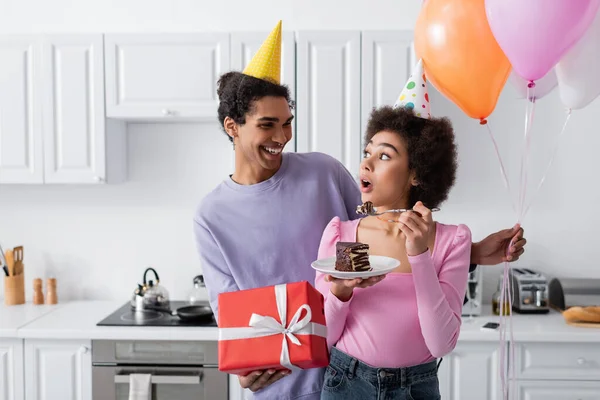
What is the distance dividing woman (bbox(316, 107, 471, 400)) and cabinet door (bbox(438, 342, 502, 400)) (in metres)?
1.15

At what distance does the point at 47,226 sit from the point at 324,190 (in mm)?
2014

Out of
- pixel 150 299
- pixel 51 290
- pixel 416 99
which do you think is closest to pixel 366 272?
pixel 416 99

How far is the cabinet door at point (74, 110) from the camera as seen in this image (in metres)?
2.76

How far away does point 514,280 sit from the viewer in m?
2.82

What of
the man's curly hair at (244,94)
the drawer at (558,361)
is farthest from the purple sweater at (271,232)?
the drawer at (558,361)

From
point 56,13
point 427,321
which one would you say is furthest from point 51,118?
point 427,321

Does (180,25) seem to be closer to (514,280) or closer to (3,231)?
(3,231)

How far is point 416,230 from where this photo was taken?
4.12 ft

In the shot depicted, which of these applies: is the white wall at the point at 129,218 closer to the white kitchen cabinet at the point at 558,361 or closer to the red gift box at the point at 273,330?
the white kitchen cabinet at the point at 558,361

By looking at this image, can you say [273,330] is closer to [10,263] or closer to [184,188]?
[184,188]

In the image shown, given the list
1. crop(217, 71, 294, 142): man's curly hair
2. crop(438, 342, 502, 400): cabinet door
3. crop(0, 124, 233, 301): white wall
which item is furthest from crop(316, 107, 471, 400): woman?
crop(0, 124, 233, 301): white wall

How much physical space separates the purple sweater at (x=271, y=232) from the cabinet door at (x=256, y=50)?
0.98 meters

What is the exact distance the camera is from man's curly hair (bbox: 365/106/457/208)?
142 centimetres

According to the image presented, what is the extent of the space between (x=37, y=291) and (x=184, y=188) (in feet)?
2.87
